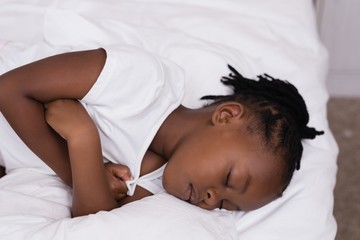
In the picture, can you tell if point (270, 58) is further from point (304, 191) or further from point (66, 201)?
point (66, 201)

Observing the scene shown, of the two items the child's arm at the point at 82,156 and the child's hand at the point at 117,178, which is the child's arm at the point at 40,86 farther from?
the child's hand at the point at 117,178

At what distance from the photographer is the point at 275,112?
1.00 metres

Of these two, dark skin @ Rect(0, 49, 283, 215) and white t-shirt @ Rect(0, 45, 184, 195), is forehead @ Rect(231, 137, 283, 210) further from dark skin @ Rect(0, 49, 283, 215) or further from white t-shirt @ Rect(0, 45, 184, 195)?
white t-shirt @ Rect(0, 45, 184, 195)

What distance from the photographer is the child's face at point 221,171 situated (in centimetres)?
95

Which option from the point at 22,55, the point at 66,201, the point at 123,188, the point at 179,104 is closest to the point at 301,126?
the point at 179,104

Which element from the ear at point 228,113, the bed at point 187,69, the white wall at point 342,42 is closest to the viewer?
the bed at point 187,69

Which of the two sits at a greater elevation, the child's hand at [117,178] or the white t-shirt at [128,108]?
the white t-shirt at [128,108]

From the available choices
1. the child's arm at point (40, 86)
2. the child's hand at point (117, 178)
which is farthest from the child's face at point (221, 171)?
the child's arm at point (40, 86)

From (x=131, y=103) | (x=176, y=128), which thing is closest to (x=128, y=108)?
(x=131, y=103)

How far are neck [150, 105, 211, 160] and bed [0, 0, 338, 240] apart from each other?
0.11m

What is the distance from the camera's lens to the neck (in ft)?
3.38

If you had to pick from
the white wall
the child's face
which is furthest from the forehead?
the white wall

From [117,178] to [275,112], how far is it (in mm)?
362

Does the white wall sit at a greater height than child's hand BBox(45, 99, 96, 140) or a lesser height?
lesser
